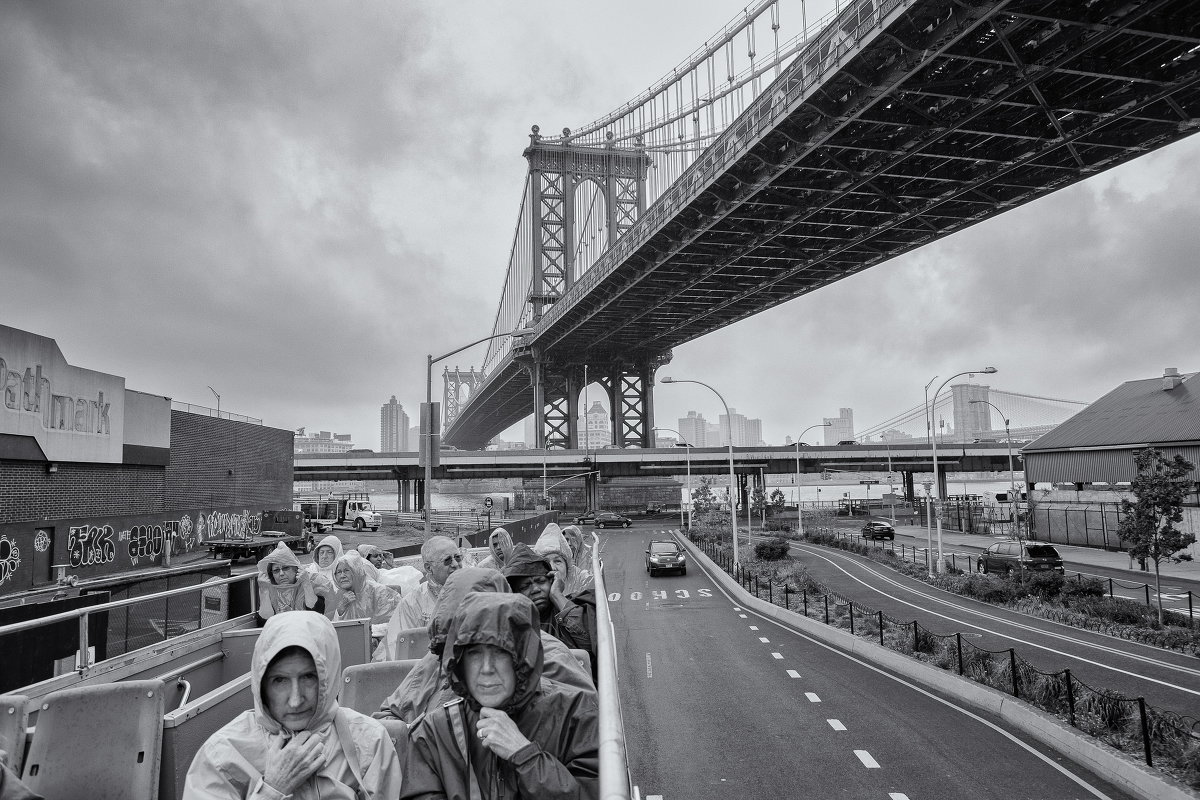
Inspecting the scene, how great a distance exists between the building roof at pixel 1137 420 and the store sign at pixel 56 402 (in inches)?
1796

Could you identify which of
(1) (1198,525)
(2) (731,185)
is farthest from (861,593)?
(2) (731,185)

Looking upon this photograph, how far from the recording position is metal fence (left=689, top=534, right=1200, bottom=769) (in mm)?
8656

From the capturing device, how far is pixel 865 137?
36.4 metres

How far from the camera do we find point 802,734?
994 centimetres

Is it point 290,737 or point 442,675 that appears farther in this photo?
point 442,675

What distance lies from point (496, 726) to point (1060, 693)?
11.1 metres

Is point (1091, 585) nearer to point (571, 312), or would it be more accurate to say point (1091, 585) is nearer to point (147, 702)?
point (147, 702)

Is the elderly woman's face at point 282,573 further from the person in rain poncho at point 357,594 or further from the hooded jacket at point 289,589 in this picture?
the person in rain poncho at point 357,594

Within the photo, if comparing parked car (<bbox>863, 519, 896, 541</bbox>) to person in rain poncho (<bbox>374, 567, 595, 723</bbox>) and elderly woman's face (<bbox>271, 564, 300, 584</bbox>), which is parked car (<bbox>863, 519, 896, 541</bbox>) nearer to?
elderly woman's face (<bbox>271, 564, 300, 584</bbox>)

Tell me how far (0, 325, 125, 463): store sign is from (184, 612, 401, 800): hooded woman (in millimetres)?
21560

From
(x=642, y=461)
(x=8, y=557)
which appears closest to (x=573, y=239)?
(x=642, y=461)

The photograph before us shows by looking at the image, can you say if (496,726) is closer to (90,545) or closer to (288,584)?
(288,584)

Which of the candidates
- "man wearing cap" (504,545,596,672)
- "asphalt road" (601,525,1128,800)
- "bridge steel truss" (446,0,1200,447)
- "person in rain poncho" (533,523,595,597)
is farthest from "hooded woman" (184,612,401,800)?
"bridge steel truss" (446,0,1200,447)

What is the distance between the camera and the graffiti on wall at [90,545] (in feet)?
72.8
